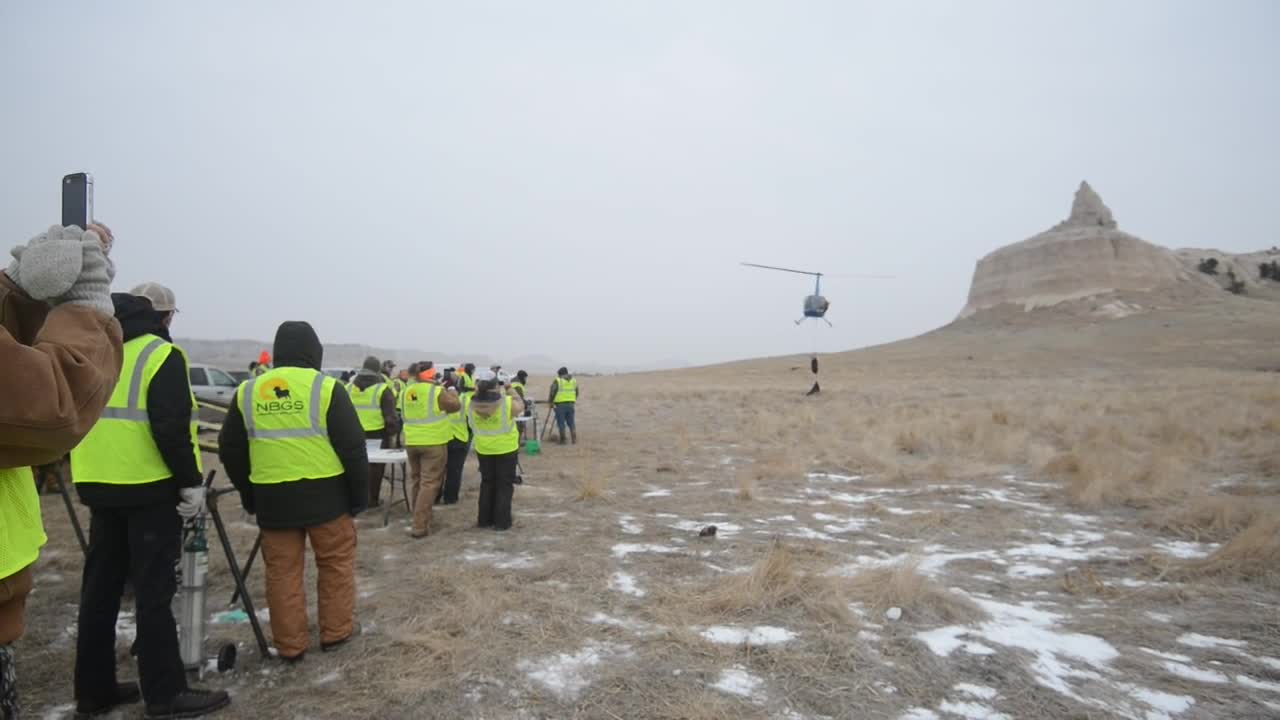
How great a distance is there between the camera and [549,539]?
7090 millimetres

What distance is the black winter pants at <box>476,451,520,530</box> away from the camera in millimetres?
7496

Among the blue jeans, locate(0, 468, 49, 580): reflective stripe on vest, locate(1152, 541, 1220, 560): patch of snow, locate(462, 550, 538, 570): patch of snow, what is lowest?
locate(462, 550, 538, 570): patch of snow

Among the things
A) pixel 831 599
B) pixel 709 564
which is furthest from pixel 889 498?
pixel 831 599

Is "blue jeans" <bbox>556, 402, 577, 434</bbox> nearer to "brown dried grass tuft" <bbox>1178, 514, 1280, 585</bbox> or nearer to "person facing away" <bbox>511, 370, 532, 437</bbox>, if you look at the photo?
"person facing away" <bbox>511, 370, 532, 437</bbox>

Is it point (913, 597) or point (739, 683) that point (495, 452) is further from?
point (913, 597)

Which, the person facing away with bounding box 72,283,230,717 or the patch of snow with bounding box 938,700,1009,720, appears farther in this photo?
the patch of snow with bounding box 938,700,1009,720

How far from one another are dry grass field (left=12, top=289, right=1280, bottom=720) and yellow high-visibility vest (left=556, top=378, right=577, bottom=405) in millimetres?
3037

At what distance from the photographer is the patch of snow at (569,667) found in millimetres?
3836

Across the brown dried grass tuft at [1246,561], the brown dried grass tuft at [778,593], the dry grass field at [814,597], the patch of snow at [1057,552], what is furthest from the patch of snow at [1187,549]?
the brown dried grass tuft at [778,593]

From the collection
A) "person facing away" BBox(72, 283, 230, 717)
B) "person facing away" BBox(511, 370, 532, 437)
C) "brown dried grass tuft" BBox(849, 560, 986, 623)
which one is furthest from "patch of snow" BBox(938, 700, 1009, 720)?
"person facing away" BBox(511, 370, 532, 437)

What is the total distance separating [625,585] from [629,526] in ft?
7.04

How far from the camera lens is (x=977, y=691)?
3812 mm

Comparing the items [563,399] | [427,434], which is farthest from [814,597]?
[563,399]

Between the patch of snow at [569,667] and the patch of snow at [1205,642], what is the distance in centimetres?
394
